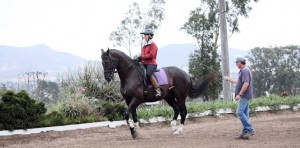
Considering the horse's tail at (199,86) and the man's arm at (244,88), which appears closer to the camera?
the man's arm at (244,88)

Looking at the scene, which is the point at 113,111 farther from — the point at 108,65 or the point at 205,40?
the point at 205,40

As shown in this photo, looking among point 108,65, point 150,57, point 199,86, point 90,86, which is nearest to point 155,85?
point 150,57

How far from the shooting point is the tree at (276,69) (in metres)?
71.9

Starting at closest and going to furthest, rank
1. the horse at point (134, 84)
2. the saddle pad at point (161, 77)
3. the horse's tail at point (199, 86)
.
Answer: the horse at point (134, 84) < the saddle pad at point (161, 77) < the horse's tail at point (199, 86)

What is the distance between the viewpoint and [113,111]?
14836 millimetres

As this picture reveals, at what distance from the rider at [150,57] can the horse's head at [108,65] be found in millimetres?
953

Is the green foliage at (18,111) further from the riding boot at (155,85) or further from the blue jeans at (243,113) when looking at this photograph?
the blue jeans at (243,113)

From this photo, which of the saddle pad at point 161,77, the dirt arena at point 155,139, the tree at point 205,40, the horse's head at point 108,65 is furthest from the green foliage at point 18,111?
the tree at point 205,40

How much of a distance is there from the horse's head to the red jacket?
933 millimetres

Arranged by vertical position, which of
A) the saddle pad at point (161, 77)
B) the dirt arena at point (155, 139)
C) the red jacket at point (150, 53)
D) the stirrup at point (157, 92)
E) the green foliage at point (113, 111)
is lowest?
the dirt arena at point (155, 139)

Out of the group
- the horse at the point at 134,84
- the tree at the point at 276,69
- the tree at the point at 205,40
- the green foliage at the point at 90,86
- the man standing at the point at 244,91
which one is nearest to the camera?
the man standing at the point at 244,91

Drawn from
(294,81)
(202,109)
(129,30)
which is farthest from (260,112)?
(294,81)

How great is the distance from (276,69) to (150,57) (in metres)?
66.9

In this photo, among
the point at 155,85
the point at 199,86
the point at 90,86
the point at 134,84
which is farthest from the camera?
the point at 90,86
